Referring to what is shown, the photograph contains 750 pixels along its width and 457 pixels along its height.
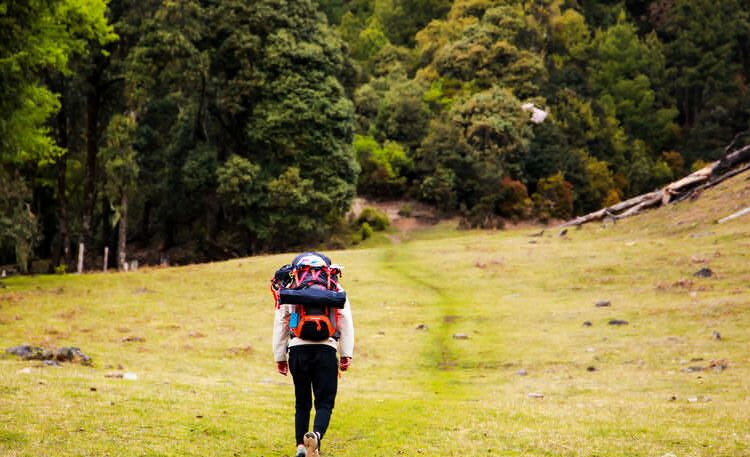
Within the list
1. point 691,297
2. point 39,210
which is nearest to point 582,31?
point 39,210

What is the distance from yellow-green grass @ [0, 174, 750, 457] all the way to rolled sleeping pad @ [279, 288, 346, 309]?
2.56 m

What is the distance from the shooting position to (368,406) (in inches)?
642

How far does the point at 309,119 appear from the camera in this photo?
223 feet

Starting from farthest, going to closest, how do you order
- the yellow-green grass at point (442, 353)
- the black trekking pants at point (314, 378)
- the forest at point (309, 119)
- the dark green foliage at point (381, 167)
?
the dark green foliage at point (381, 167) < the forest at point (309, 119) < the yellow-green grass at point (442, 353) < the black trekking pants at point (314, 378)

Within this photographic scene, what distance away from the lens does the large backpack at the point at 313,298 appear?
1093cm

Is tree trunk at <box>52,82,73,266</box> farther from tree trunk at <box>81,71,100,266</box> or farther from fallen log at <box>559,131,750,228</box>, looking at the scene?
fallen log at <box>559,131,750,228</box>

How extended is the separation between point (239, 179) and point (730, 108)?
235ft

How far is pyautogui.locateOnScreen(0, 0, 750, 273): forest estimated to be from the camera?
55.0m

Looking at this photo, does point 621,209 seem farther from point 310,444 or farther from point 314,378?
point 310,444

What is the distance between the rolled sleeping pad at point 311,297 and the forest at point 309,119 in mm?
28160

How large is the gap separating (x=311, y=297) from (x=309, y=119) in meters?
58.1

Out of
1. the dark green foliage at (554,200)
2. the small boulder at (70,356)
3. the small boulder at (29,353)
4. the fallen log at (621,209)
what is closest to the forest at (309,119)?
the dark green foliage at (554,200)

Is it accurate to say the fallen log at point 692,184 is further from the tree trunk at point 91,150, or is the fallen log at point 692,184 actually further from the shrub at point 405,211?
the tree trunk at point 91,150

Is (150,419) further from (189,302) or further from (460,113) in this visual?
(460,113)
